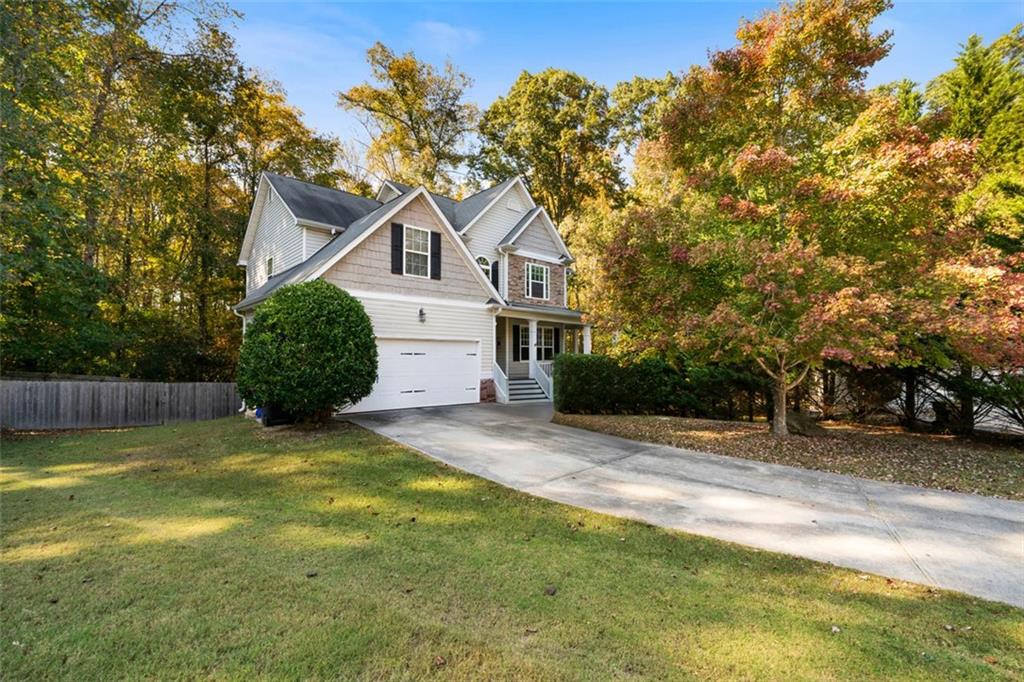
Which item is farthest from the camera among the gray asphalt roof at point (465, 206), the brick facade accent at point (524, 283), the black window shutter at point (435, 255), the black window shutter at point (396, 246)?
the brick facade accent at point (524, 283)

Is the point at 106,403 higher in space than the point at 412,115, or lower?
lower

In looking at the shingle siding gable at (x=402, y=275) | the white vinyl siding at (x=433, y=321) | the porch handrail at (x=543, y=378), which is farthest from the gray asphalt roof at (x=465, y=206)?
the porch handrail at (x=543, y=378)

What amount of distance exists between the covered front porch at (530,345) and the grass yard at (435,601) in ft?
35.1

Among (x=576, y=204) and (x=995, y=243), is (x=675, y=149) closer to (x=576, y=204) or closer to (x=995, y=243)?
(x=995, y=243)

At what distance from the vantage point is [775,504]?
18.4 feet

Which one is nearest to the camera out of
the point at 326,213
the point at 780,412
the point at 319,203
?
the point at 780,412

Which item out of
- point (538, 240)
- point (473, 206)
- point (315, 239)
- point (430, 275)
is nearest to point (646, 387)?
point (430, 275)

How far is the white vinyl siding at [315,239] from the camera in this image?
14469 millimetres

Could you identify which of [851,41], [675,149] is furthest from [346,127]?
[851,41]

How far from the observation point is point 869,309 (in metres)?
6.83

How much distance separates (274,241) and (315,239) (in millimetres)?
2605

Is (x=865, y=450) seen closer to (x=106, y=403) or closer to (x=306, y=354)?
(x=306, y=354)

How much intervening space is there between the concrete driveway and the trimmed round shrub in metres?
1.65

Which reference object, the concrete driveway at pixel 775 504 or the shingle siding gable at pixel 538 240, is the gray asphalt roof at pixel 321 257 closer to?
the concrete driveway at pixel 775 504
